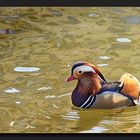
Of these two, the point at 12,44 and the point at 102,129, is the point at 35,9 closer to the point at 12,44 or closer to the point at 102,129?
the point at 12,44

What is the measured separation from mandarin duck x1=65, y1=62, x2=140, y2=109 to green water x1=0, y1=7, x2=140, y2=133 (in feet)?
0.16

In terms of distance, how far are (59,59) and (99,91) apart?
1.05 metres

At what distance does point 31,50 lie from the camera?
196 inches

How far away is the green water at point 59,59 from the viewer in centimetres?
362

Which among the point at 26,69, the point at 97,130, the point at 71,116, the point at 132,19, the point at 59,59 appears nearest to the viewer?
Answer: the point at 97,130

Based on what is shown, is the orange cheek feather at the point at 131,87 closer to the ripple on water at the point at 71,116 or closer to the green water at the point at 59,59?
the green water at the point at 59,59

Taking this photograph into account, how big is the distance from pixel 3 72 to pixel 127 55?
1.01 meters

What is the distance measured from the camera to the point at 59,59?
15.5ft

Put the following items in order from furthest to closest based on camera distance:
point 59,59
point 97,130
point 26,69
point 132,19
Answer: point 132,19 → point 59,59 → point 26,69 → point 97,130

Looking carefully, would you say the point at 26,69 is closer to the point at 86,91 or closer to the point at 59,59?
the point at 59,59

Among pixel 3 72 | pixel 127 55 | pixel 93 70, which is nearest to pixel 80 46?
pixel 127 55

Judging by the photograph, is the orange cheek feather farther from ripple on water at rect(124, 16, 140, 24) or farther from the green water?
ripple on water at rect(124, 16, 140, 24)

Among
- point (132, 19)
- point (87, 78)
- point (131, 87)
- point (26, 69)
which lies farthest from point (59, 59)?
point (132, 19)

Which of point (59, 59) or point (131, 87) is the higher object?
point (131, 87)
